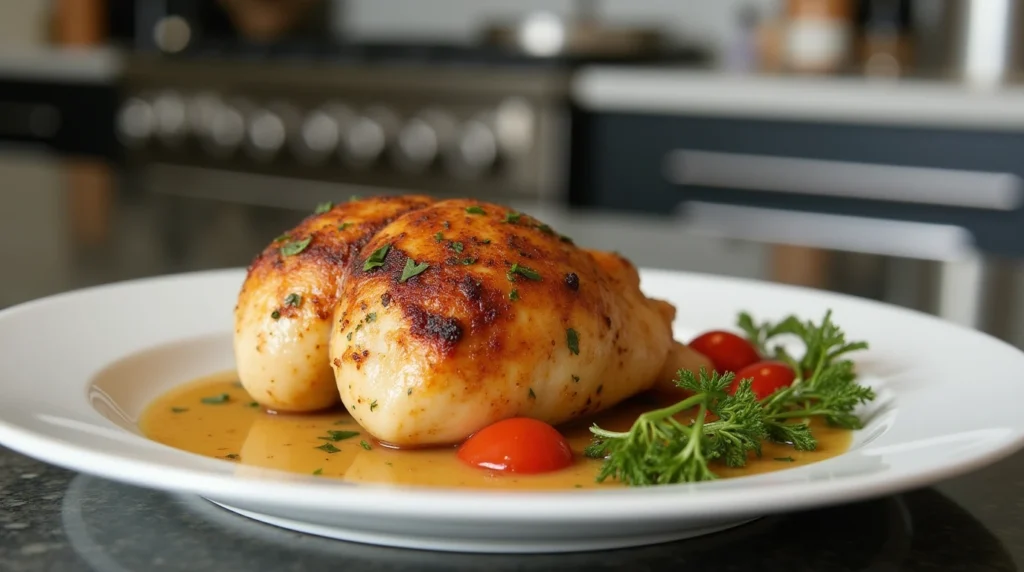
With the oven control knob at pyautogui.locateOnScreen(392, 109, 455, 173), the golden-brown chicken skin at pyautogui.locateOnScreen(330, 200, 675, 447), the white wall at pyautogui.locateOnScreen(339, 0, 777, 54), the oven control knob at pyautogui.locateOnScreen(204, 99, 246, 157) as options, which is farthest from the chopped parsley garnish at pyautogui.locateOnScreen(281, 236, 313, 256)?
the white wall at pyautogui.locateOnScreen(339, 0, 777, 54)

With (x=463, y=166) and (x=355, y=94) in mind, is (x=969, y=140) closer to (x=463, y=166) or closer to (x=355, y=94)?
(x=463, y=166)

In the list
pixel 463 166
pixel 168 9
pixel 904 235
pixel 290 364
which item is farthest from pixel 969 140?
pixel 168 9

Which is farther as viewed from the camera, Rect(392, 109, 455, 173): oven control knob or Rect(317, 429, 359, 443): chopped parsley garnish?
Rect(392, 109, 455, 173): oven control knob

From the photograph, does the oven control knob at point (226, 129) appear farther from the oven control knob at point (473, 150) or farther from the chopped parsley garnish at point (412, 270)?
the chopped parsley garnish at point (412, 270)

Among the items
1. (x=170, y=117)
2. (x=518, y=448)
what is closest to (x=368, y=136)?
(x=170, y=117)

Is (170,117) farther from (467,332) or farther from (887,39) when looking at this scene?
(467,332)

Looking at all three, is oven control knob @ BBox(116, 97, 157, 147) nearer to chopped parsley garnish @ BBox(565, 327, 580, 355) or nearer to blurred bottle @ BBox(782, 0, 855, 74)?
blurred bottle @ BBox(782, 0, 855, 74)

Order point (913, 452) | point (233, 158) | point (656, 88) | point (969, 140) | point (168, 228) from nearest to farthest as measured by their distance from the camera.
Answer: point (913, 452)
point (168, 228)
point (969, 140)
point (656, 88)
point (233, 158)

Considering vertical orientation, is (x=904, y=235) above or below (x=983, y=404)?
below
